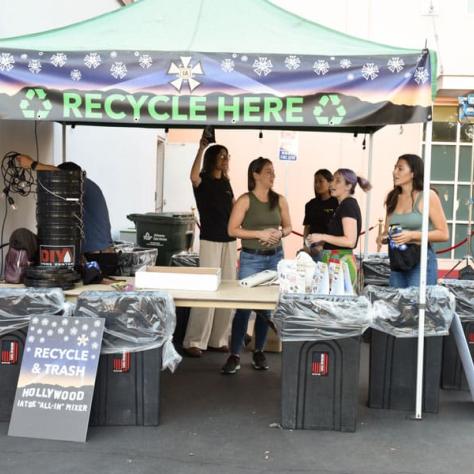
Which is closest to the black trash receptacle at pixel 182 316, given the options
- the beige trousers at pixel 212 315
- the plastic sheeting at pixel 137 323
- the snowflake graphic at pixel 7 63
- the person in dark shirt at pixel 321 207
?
the beige trousers at pixel 212 315

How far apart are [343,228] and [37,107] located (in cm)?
242

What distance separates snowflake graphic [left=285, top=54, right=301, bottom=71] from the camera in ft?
13.9

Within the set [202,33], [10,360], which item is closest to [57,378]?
[10,360]

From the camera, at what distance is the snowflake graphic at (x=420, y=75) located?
422 cm

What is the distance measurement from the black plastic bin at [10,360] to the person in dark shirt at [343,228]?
91.9 inches

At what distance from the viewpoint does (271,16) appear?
4.93 metres

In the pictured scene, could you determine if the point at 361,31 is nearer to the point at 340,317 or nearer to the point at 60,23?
the point at 60,23

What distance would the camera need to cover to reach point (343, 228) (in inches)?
209

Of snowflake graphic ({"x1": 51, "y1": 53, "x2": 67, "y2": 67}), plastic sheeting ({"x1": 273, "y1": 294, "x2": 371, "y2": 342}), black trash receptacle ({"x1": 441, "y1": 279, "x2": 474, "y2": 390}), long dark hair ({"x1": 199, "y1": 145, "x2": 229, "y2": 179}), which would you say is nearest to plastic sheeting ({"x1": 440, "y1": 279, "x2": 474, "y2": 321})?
black trash receptacle ({"x1": 441, "y1": 279, "x2": 474, "y2": 390})

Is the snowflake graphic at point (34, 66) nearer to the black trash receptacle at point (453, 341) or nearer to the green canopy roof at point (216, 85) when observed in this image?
the green canopy roof at point (216, 85)

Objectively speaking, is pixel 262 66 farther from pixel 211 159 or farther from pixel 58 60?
pixel 211 159

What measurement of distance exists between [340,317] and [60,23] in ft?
15.0

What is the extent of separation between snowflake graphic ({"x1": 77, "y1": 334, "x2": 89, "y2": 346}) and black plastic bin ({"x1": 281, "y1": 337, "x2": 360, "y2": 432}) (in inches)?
48.3

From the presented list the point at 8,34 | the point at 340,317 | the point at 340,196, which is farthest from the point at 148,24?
the point at 340,317
